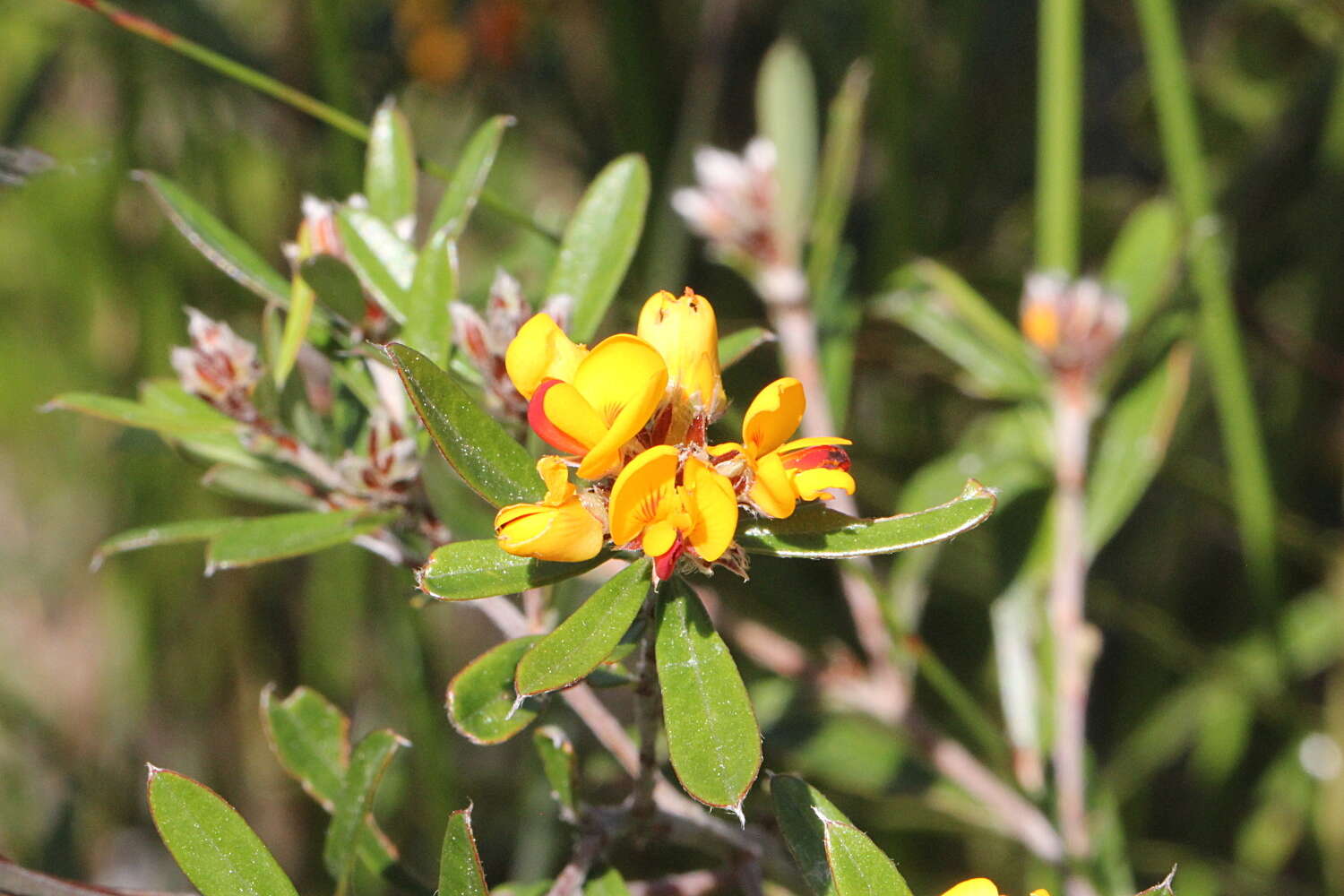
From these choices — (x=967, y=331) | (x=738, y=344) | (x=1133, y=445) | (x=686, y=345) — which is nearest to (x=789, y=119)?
(x=967, y=331)

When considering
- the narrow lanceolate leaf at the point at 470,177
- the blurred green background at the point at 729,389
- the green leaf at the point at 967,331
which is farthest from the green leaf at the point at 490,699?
the green leaf at the point at 967,331

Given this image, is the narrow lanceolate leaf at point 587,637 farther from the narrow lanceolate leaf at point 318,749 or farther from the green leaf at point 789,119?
the green leaf at point 789,119

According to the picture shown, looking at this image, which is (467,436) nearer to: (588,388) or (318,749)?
(588,388)

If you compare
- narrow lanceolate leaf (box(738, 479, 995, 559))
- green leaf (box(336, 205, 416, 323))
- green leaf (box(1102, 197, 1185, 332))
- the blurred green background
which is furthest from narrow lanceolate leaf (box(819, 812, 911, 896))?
green leaf (box(1102, 197, 1185, 332))

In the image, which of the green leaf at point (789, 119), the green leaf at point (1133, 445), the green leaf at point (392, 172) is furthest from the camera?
the green leaf at point (789, 119)

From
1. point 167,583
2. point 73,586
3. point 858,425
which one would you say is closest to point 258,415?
point 167,583

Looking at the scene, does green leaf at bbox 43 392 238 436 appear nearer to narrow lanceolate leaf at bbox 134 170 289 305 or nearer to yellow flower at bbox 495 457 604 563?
narrow lanceolate leaf at bbox 134 170 289 305

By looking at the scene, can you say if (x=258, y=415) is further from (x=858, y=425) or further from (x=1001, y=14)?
(x=1001, y=14)
